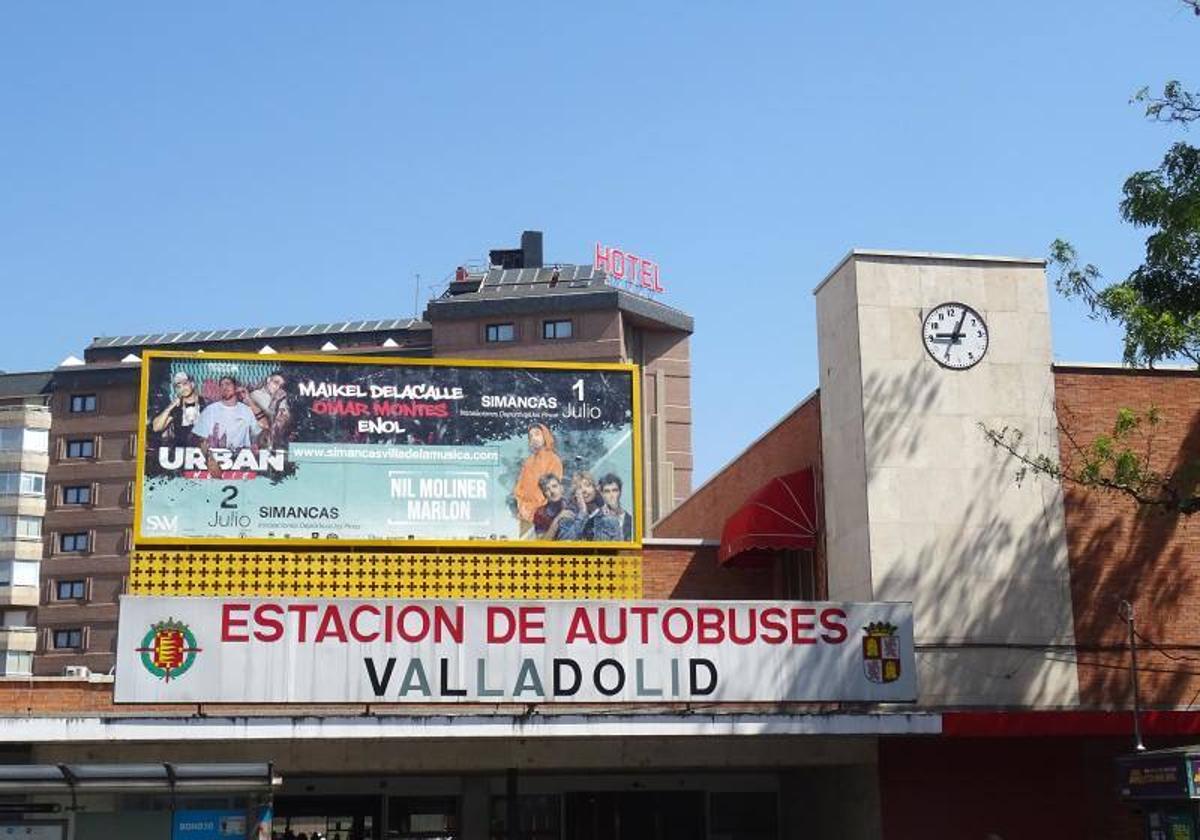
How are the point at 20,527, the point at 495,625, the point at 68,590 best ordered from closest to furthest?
the point at 495,625
the point at 68,590
the point at 20,527

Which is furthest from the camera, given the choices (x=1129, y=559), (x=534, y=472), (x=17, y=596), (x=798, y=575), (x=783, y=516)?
(x=17, y=596)

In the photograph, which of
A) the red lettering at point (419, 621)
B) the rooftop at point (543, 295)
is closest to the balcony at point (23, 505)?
the rooftop at point (543, 295)

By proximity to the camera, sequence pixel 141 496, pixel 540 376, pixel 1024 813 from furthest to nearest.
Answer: pixel 540 376, pixel 141 496, pixel 1024 813

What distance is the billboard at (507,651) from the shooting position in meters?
22.5

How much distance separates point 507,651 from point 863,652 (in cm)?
515

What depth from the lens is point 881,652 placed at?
2375 cm

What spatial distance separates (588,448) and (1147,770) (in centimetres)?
1174

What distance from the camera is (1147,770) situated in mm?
18938

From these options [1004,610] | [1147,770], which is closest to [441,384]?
[1004,610]

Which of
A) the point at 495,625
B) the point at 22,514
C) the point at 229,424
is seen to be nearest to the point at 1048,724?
the point at 495,625

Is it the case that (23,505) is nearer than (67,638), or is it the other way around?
(67,638)

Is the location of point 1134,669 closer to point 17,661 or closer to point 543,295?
point 543,295

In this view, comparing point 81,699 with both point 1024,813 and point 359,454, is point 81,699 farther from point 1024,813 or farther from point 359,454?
point 1024,813

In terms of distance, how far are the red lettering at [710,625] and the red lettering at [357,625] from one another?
4.57 m
